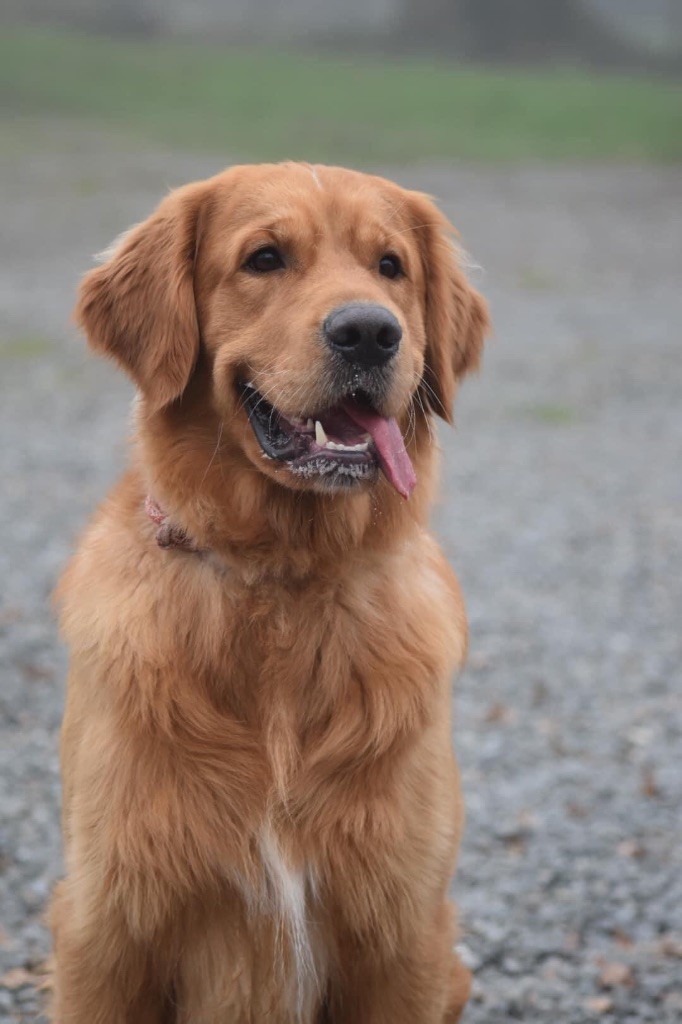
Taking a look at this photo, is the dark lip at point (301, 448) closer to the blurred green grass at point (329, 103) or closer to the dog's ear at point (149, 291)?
the dog's ear at point (149, 291)

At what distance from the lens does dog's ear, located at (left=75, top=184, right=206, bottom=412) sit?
334 cm

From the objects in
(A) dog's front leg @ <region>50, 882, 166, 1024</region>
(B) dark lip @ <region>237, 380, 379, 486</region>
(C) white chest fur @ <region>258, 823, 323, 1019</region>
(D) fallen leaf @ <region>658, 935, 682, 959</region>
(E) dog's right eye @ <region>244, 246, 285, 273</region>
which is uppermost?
(E) dog's right eye @ <region>244, 246, 285, 273</region>

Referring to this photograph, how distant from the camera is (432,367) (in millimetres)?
3678

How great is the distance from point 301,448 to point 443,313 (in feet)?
2.72

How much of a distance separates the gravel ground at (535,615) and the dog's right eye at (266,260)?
2.14 m

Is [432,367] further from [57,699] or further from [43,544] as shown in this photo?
[43,544]

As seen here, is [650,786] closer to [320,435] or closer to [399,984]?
[399,984]

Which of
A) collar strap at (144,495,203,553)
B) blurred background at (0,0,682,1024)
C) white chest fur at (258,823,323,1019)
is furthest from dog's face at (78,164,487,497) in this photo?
white chest fur at (258,823,323,1019)

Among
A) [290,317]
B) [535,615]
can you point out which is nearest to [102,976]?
[290,317]

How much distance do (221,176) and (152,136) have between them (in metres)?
26.0

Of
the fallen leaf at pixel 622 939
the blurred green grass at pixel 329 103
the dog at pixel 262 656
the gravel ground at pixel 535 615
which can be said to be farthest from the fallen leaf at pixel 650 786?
the blurred green grass at pixel 329 103

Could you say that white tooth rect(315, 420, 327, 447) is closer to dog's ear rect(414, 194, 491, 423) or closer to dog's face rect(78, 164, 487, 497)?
dog's face rect(78, 164, 487, 497)

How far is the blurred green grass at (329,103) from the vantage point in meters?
28.4

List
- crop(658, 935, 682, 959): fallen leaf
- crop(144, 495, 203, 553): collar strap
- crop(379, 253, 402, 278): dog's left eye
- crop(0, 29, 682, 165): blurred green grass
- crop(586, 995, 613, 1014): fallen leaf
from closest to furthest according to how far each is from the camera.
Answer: crop(144, 495, 203, 553): collar strap → crop(379, 253, 402, 278): dog's left eye → crop(586, 995, 613, 1014): fallen leaf → crop(658, 935, 682, 959): fallen leaf → crop(0, 29, 682, 165): blurred green grass
